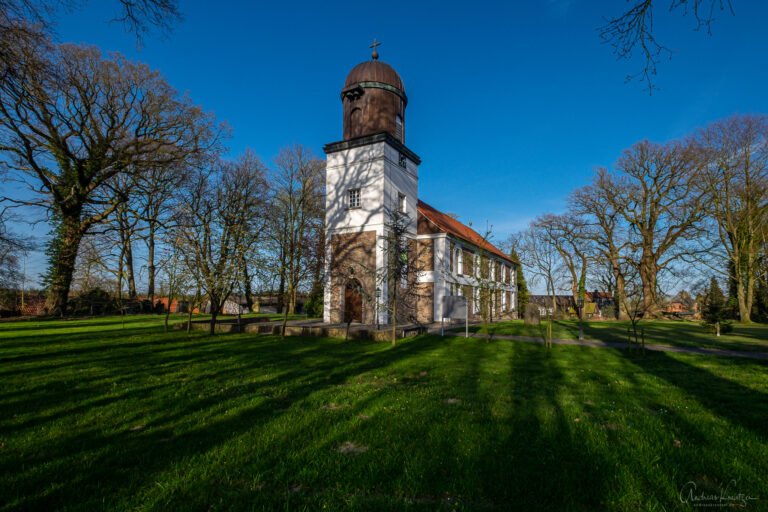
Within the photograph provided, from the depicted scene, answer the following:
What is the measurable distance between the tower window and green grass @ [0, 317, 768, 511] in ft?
50.5

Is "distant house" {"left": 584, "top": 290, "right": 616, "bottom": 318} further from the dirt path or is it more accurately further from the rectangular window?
the dirt path

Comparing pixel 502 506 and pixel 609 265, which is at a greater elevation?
pixel 609 265

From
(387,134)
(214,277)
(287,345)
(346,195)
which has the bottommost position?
(287,345)

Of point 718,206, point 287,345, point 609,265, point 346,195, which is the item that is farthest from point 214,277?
point 718,206

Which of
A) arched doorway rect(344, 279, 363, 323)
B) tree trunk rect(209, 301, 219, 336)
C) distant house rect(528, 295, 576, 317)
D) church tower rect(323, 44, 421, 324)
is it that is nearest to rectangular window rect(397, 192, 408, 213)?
church tower rect(323, 44, 421, 324)

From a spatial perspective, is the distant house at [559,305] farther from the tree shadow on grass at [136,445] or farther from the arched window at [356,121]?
the tree shadow on grass at [136,445]

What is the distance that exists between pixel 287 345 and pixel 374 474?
1034cm

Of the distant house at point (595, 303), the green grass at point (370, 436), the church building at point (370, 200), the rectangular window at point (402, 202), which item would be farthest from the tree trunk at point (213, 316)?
the distant house at point (595, 303)

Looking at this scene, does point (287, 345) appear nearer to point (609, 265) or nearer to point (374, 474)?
point (374, 474)

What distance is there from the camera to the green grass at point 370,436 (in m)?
3.14

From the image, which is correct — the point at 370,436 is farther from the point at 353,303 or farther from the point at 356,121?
the point at 356,121

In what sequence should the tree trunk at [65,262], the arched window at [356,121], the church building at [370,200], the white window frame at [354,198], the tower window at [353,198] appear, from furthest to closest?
the arched window at [356,121], the tower window at [353,198], the white window frame at [354,198], the church building at [370,200], the tree trunk at [65,262]

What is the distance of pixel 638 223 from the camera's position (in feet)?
105

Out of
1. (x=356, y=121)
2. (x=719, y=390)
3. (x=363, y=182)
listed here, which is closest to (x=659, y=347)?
(x=719, y=390)
